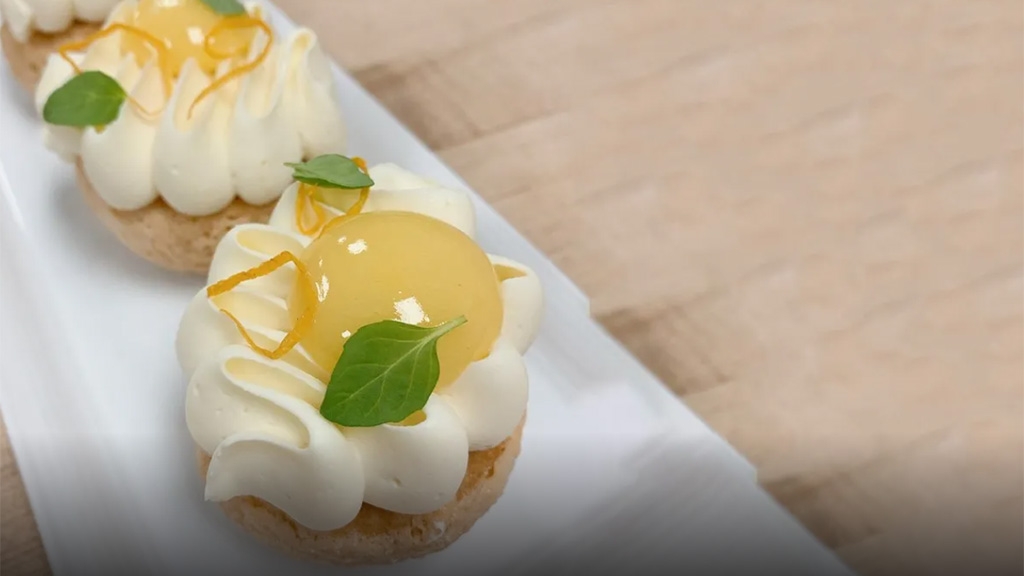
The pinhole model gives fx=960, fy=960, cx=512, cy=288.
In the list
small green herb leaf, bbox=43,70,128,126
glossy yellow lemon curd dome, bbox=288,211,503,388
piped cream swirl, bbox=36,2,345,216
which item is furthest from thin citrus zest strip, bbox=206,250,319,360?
small green herb leaf, bbox=43,70,128,126

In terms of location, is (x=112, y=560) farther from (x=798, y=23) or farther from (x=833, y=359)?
(x=798, y=23)

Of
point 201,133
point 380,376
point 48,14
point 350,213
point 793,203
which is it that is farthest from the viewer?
point 793,203

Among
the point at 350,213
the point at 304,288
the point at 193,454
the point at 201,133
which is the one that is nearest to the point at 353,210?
the point at 350,213

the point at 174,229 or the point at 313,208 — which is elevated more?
the point at 313,208

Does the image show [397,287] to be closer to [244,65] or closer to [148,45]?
[244,65]

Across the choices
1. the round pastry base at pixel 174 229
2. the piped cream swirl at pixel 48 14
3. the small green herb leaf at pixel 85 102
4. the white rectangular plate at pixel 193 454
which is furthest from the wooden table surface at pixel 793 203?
the piped cream swirl at pixel 48 14

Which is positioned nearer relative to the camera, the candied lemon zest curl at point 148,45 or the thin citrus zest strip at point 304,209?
the thin citrus zest strip at point 304,209

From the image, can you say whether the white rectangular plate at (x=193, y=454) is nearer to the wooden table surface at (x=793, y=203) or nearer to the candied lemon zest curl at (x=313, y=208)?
the wooden table surface at (x=793, y=203)
